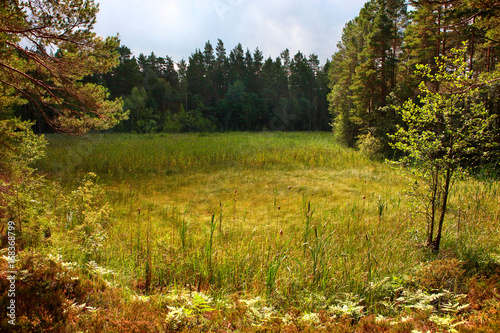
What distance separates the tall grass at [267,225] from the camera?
11.1 ft

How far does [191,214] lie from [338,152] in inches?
440

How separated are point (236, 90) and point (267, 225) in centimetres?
4091

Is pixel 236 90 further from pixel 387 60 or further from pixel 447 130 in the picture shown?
pixel 447 130

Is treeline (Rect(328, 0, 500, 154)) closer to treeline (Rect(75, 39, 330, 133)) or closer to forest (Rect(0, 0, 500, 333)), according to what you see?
forest (Rect(0, 0, 500, 333))

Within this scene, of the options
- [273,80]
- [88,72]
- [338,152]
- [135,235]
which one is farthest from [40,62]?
[273,80]

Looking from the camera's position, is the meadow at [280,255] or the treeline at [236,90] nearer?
the meadow at [280,255]

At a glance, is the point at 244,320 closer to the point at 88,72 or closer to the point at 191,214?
the point at 191,214

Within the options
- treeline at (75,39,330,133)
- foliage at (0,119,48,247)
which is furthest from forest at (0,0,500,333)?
treeline at (75,39,330,133)

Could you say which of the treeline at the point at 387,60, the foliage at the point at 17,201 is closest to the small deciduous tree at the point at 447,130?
the foliage at the point at 17,201

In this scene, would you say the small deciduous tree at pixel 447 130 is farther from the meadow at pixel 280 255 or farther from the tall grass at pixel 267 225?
the tall grass at pixel 267 225

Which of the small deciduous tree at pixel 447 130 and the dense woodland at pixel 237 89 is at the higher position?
the dense woodland at pixel 237 89

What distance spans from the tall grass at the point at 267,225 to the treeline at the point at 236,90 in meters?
28.9

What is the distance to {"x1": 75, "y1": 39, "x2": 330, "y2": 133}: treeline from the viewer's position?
41.1 metres

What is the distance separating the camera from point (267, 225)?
210 inches
